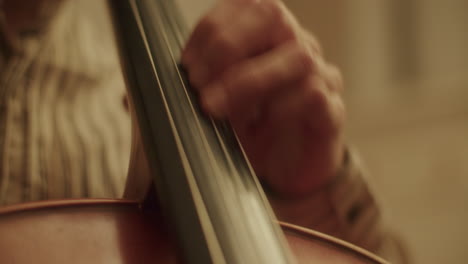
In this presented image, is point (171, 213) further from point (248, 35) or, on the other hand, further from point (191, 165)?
point (248, 35)

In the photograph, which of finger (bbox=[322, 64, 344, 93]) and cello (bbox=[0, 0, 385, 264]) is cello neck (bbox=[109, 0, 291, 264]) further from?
finger (bbox=[322, 64, 344, 93])

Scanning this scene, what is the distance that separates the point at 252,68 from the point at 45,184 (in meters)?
0.16

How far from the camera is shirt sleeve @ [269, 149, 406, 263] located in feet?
1.27

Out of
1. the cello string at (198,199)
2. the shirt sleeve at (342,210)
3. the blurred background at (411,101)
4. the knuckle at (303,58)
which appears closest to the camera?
the cello string at (198,199)

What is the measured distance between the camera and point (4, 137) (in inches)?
12.1

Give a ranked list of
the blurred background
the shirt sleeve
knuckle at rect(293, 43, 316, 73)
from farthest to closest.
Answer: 1. the blurred background
2. the shirt sleeve
3. knuckle at rect(293, 43, 316, 73)

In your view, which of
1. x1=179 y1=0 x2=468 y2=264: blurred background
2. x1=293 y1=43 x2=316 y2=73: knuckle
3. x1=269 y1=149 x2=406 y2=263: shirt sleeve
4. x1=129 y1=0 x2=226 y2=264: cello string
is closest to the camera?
x1=129 y1=0 x2=226 y2=264: cello string

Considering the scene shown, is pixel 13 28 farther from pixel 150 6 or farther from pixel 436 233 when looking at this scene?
pixel 436 233

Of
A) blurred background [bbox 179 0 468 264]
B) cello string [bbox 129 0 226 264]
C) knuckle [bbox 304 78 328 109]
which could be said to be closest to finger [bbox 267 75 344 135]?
knuckle [bbox 304 78 328 109]

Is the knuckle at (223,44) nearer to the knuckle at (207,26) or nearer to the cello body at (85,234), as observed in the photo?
the knuckle at (207,26)

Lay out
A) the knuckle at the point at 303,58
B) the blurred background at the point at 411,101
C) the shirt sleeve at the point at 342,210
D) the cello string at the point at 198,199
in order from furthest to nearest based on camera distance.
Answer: the blurred background at the point at 411,101, the shirt sleeve at the point at 342,210, the knuckle at the point at 303,58, the cello string at the point at 198,199

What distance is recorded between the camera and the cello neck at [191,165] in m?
0.17

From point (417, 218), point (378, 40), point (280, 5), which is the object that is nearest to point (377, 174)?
point (417, 218)

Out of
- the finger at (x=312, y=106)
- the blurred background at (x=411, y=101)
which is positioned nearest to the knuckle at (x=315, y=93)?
the finger at (x=312, y=106)
